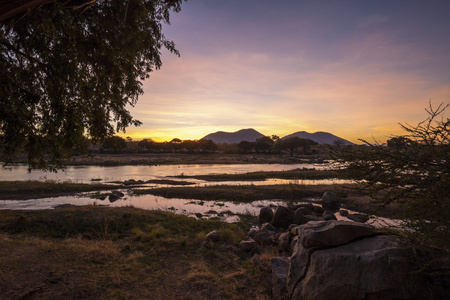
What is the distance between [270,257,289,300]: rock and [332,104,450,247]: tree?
128 inches

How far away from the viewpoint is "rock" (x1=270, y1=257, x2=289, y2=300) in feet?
19.6

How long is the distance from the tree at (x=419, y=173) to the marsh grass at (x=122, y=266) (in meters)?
4.03

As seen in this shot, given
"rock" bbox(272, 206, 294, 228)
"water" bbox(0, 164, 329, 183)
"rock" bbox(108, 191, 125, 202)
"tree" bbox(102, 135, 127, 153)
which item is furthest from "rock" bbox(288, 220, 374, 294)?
"water" bbox(0, 164, 329, 183)

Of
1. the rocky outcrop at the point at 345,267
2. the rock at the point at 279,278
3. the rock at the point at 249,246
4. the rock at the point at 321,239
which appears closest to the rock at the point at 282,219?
the rock at the point at 249,246

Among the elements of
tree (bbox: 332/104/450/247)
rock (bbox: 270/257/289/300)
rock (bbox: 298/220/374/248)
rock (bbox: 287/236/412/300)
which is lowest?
rock (bbox: 270/257/289/300)

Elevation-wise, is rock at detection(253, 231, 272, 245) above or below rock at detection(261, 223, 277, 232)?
above

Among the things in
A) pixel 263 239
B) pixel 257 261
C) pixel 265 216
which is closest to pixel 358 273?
pixel 257 261

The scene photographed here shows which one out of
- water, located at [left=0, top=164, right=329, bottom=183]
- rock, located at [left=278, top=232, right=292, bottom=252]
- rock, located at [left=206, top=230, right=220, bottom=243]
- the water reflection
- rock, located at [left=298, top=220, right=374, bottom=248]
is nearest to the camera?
rock, located at [left=298, top=220, right=374, bottom=248]

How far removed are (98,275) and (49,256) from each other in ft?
7.49

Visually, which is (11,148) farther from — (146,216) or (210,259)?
(146,216)

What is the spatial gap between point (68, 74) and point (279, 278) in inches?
334

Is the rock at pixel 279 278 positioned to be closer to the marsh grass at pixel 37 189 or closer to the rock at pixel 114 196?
the rock at pixel 114 196

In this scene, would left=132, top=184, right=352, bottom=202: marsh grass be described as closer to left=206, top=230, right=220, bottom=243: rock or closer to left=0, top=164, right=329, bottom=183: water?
left=206, top=230, right=220, bottom=243: rock

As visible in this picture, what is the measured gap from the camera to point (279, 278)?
20.4 feet
